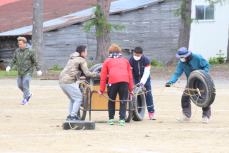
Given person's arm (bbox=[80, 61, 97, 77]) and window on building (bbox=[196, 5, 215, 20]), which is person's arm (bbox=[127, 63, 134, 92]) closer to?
person's arm (bbox=[80, 61, 97, 77])

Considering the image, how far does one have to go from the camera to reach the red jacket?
15.1m

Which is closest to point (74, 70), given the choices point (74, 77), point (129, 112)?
point (74, 77)

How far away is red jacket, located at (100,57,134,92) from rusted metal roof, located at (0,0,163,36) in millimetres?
25774

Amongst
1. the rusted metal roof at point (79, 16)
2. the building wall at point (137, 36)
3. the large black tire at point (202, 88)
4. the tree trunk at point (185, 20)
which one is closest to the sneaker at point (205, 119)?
the large black tire at point (202, 88)

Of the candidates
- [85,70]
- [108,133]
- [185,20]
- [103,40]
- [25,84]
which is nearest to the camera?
[108,133]

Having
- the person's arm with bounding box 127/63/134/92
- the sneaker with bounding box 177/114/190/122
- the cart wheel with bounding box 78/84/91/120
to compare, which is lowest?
the sneaker with bounding box 177/114/190/122

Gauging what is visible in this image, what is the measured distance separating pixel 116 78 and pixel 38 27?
2055cm

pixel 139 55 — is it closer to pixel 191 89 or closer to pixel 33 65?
pixel 191 89

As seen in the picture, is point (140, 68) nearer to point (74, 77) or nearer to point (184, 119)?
point (184, 119)

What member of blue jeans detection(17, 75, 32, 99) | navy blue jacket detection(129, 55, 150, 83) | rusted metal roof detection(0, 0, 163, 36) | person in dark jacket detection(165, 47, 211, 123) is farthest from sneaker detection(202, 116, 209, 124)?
rusted metal roof detection(0, 0, 163, 36)

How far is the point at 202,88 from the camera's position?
15961 mm

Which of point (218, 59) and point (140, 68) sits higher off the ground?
point (140, 68)

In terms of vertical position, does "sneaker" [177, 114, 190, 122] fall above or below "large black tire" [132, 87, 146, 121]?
below

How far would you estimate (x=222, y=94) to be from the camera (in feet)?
79.0
